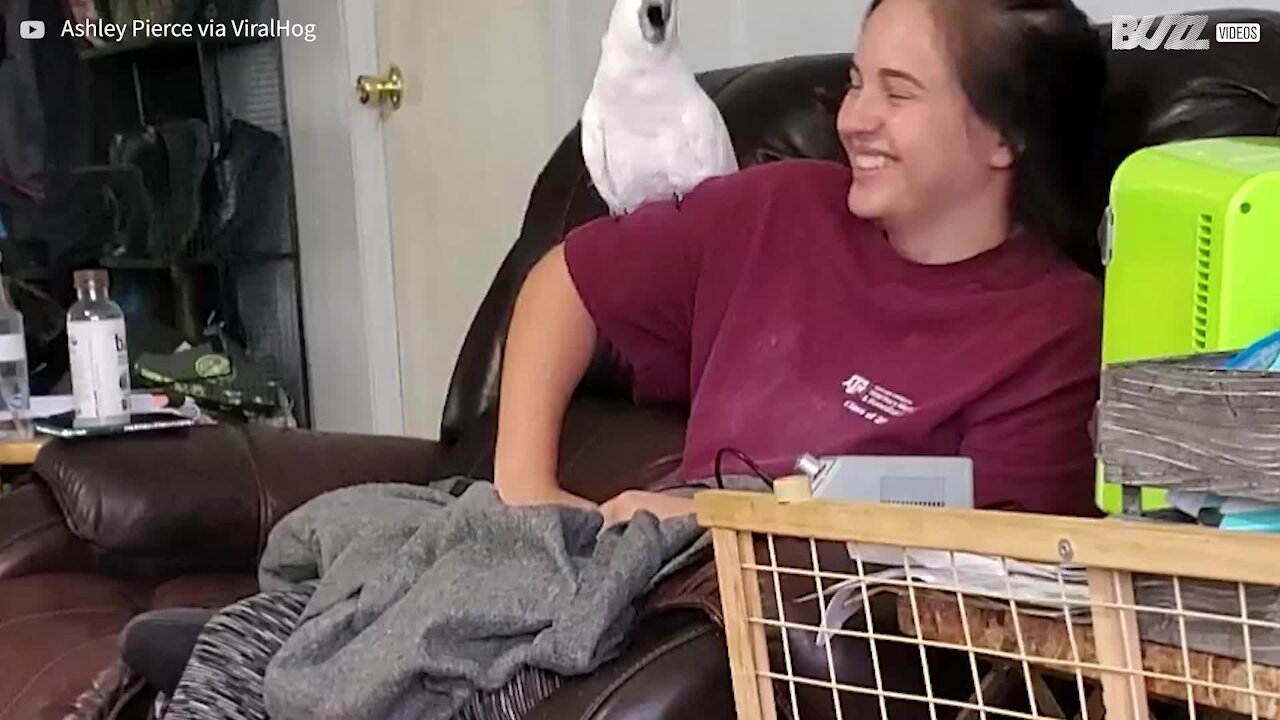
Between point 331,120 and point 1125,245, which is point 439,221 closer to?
point 331,120

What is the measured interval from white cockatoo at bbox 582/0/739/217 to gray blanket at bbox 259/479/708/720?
Answer: 45 cm

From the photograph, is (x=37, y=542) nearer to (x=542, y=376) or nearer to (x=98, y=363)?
(x=98, y=363)

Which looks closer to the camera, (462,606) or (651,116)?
(462,606)

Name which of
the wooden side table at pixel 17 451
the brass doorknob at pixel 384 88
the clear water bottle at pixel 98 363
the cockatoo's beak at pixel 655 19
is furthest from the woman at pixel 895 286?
the brass doorknob at pixel 384 88

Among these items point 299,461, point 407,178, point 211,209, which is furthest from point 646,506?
point 211,209

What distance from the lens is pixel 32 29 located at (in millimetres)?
3287

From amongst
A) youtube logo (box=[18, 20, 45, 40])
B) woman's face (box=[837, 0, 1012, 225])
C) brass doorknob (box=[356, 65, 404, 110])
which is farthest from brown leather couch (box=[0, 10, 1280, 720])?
youtube logo (box=[18, 20, 45, 40])

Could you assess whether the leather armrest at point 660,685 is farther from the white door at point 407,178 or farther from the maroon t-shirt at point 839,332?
the white door at point 407,178

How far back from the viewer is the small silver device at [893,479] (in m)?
1.16

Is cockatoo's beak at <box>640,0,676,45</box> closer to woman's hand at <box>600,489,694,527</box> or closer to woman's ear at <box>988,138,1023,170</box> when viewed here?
woman's ear at <box>988,138,1023,170</box>

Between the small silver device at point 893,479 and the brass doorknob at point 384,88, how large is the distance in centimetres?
209

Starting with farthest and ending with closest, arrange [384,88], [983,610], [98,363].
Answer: [384,88]
[98,363]
[983,610]

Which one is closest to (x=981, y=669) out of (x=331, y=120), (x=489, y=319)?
(x=489, y=319)

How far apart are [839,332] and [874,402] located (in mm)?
80
